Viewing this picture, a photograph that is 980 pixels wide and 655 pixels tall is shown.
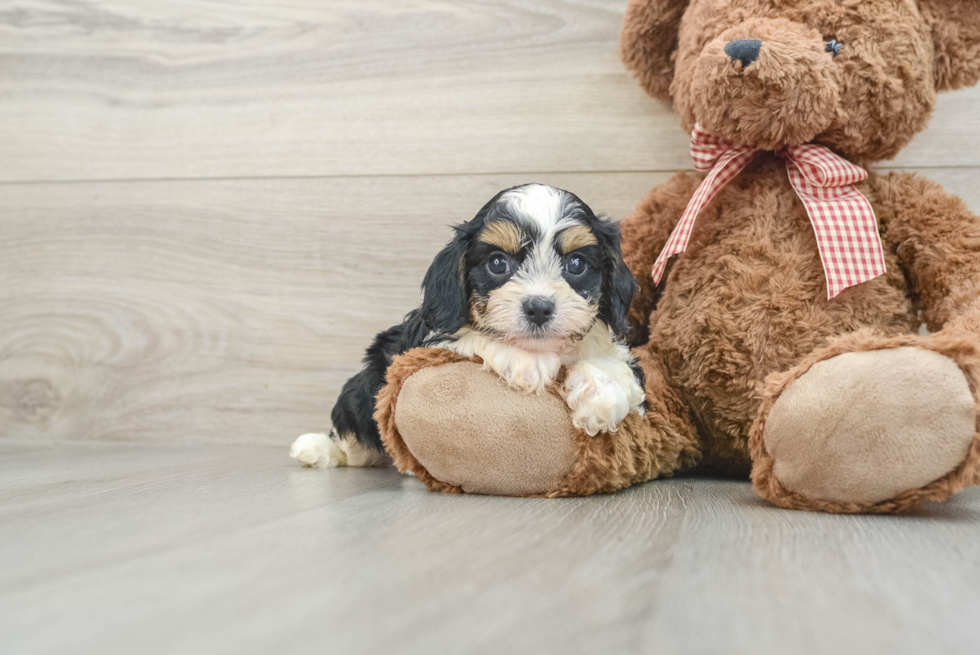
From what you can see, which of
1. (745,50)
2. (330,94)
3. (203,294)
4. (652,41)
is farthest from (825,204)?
(203,294)

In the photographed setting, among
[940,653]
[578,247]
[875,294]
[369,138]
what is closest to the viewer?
[940,653]

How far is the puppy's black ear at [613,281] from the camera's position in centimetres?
119

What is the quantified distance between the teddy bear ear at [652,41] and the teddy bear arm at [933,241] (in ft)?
1.41

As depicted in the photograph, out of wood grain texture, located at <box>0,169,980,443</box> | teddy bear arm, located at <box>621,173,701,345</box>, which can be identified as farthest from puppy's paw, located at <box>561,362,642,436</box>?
wood grain texture, located at <box>0,169,980,443</box>

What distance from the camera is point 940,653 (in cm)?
54

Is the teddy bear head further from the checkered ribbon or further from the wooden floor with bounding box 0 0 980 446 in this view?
the wooden floor with bounding box 0 0 980 446

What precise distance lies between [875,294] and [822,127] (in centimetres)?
28

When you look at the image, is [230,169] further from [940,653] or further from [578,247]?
[940,653]

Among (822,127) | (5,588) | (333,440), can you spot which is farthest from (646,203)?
(5,588)

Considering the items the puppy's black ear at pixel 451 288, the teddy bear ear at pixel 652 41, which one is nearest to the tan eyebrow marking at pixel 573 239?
the puppy's black ear at pixel 451 288

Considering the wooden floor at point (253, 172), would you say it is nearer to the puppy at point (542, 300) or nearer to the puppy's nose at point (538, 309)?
the puppy at point (542, 300)

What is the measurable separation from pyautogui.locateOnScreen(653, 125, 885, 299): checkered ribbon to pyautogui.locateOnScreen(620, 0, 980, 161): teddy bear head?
0.04m

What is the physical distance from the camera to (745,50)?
1.16 meters

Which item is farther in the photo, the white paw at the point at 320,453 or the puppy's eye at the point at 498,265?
the white paw at the point at 320,453
